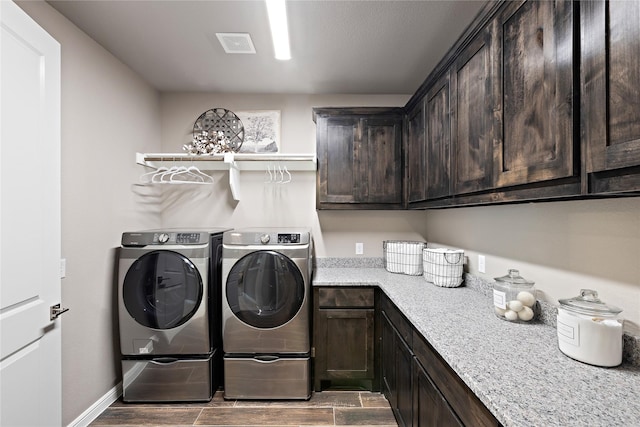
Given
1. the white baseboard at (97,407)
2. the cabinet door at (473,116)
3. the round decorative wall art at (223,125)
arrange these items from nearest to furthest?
the cabinet door at (473,116), the white baseboard at (97,407), the round decorative wall art at (223,125)

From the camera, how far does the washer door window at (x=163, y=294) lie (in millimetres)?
2301

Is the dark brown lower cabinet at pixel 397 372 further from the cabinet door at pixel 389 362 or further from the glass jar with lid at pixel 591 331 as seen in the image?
the glass jar with lid at pixel 591 331

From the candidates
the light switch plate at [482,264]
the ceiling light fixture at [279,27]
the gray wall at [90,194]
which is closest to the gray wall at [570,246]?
the light switch plate at [482,264]

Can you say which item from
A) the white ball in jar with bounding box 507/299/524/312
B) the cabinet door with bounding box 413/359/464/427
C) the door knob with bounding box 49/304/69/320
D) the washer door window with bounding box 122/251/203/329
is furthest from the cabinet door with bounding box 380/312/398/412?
the door knob with bounding box 49/304/69/320

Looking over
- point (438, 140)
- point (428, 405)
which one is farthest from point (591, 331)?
point (438, 140)

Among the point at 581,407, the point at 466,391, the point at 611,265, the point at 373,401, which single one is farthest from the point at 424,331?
the point at 373,401

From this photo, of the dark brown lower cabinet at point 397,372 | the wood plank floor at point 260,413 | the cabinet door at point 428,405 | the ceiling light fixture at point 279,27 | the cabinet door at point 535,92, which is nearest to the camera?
the cabinet door at point 535,92

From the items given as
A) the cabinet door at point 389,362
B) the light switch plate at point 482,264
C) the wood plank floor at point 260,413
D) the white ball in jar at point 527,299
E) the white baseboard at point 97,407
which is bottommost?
the wood plank floor at point 260,413

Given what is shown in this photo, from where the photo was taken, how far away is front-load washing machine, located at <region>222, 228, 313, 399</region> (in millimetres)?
2334

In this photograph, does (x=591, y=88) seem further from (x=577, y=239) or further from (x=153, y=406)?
(x=153, y=406)

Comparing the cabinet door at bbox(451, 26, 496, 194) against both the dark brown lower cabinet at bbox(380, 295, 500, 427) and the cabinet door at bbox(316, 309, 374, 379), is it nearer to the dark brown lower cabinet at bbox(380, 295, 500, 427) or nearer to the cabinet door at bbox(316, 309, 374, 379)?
the dark brown lower cabinet at bbox(380, 295, 500, 427)

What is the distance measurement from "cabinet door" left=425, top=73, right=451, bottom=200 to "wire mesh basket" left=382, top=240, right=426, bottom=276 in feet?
1.90

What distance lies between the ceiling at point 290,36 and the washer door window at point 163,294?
5.07 feet

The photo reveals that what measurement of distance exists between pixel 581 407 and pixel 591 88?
35.1 inches
